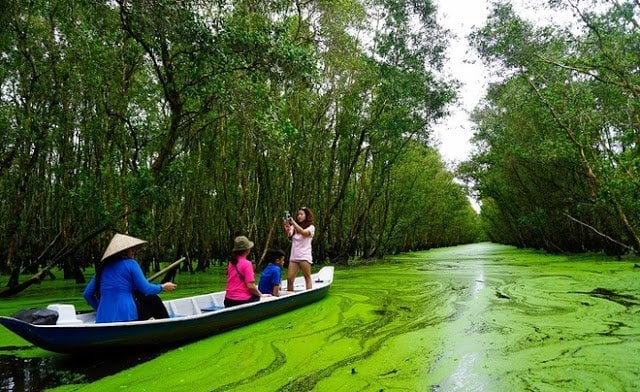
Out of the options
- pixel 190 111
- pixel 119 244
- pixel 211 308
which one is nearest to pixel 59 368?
pixel 119 244

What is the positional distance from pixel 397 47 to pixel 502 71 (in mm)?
2725

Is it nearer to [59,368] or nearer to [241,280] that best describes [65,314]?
[59,368]

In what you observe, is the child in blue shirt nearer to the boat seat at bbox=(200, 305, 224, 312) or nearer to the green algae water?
the green algae water

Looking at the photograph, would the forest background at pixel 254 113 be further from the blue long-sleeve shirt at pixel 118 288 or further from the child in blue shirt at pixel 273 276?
the blue long-sleeve shirt at pixel 118 288

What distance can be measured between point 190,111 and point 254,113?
125cm

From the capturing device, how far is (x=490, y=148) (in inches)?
703

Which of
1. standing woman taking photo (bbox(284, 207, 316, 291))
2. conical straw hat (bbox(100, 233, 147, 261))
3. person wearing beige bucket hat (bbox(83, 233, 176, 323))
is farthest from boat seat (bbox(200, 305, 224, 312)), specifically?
conical straw hat (bbox(100, 233, 147, 261))

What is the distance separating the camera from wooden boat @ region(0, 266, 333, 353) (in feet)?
9.95

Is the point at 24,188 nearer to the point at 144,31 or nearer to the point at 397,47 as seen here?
the point at 144,31

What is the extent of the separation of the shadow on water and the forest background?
2587 millimetres

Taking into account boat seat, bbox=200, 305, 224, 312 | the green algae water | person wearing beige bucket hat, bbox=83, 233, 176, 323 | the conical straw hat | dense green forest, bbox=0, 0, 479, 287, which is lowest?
the green algae water

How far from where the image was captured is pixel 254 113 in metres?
5.73

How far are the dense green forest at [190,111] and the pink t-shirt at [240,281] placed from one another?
1.82 m

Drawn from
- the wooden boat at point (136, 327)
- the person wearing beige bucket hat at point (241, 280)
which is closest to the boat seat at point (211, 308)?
the wooden boat at point (136, 327)
